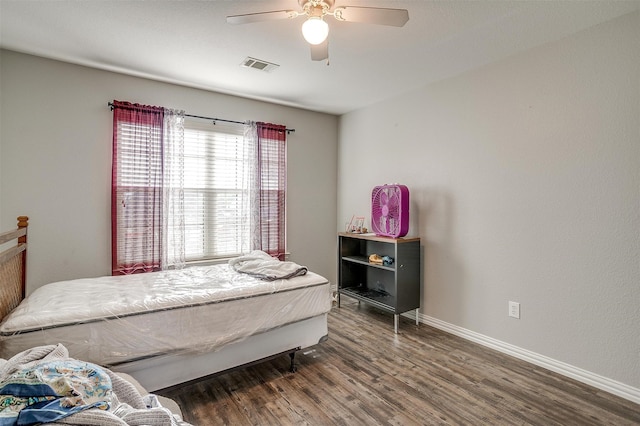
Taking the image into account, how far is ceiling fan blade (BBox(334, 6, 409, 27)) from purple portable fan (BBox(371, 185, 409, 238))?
177 cm

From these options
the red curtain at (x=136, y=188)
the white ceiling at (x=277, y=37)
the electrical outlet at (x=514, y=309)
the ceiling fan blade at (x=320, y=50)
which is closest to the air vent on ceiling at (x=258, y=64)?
the white ceiling at (x=277, y=37)

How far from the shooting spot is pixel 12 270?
6.95ft

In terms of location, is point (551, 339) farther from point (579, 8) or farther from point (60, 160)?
point (60, 160)

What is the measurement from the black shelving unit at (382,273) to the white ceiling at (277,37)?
5.55ft

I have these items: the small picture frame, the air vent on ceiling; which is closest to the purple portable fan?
the small picture frame

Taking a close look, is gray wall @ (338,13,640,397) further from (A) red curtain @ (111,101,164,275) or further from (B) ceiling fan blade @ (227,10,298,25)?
(A) red curtain @ (111,101,164,275)

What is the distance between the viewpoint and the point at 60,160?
9.30ft

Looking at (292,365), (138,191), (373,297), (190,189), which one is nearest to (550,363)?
(373,297)

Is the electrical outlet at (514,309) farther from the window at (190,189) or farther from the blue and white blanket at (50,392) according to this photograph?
the blue and white blanket at (50,392)

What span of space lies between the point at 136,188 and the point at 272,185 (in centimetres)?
145

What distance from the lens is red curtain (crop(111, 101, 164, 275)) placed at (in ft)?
9.92

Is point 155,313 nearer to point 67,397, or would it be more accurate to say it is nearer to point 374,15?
point 67,397

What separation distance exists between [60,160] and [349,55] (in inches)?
105

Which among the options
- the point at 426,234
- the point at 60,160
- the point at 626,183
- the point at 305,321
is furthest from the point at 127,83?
the point at 626,183
